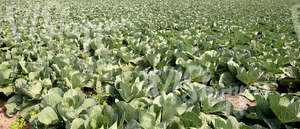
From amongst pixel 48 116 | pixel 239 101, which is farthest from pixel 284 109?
pixel 48 116

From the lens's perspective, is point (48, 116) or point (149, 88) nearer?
point (48, 116)

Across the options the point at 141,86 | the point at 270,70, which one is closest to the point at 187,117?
the point at 141,86

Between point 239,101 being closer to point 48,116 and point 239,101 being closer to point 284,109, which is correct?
point 284,109

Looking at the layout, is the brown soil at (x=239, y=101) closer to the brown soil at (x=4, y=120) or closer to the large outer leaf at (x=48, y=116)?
the large outer leaf at (x=48, y=116)

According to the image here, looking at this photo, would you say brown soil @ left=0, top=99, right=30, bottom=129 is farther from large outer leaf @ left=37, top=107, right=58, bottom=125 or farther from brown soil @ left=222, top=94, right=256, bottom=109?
brown soil @ left=222, top=94, right=256, bottom=109

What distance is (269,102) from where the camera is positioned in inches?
105

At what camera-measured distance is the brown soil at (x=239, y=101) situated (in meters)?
3.30

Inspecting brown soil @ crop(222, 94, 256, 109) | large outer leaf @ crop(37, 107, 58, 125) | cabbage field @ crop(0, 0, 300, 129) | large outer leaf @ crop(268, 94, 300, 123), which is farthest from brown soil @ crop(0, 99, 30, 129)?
large outer leaf @ crop(268, 94, 300, 123)

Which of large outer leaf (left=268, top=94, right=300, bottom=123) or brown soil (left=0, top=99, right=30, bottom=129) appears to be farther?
brown soil (left=0, top=99, right=30, bottom=129)

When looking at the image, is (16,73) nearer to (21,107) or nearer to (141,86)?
(21,107)

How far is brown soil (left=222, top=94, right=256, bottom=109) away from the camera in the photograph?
130 inches

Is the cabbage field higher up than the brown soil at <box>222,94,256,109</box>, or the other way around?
the cabbage field

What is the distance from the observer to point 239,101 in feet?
11.0

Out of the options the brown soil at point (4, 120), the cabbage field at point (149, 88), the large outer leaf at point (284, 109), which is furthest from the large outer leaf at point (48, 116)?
the large outer leaf at point (284, 109)
